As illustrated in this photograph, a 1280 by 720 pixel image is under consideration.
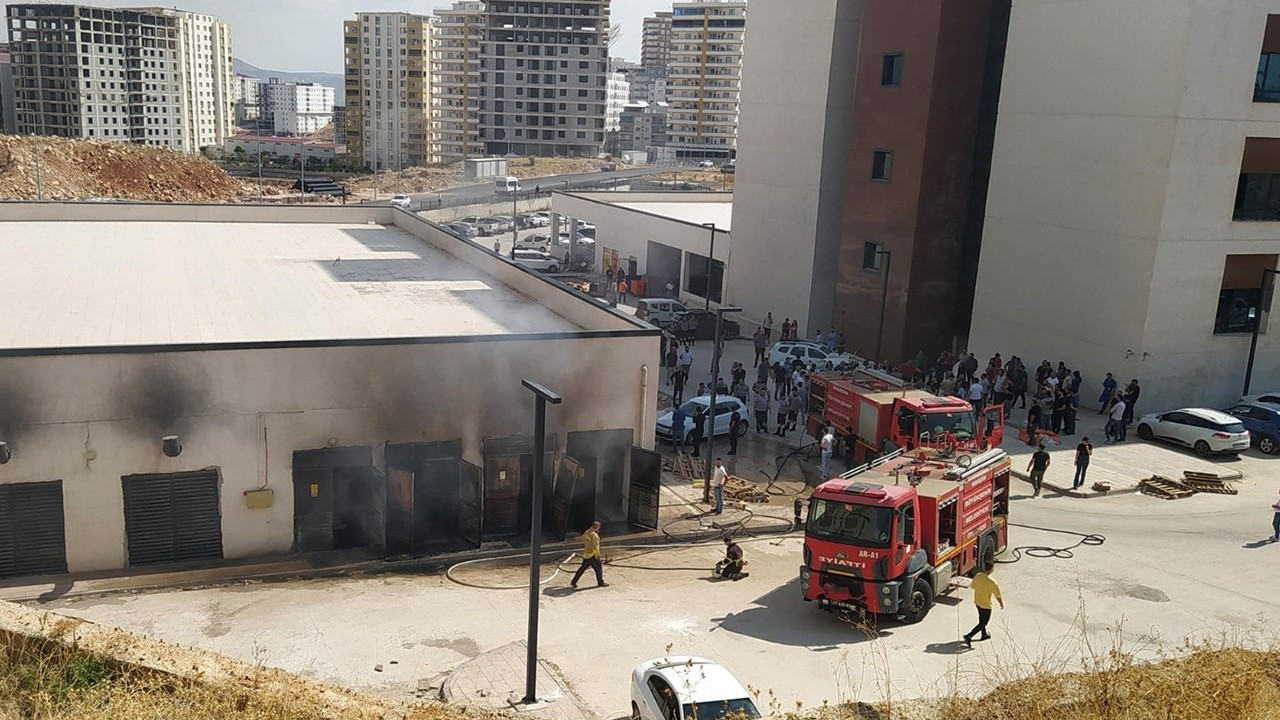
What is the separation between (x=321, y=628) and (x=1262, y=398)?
24618 millimetres

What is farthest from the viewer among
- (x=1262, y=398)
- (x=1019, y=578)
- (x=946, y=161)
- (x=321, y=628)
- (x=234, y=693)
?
(x=946, y=161)

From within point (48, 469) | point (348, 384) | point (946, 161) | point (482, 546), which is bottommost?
point (482, 546)

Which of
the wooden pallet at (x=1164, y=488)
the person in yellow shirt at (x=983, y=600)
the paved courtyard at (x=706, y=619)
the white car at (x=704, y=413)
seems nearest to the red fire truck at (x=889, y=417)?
the white car at (x=704, y=413)

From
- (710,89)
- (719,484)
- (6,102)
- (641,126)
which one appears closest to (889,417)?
(719,484)

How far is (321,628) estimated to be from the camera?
15250mm

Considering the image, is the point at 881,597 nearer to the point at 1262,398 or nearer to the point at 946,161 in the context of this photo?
the point at 1262,398

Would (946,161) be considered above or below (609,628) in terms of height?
above

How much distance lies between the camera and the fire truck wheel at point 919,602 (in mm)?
15922

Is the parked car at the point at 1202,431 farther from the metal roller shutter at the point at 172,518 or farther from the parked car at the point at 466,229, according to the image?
the parked car at the point at 466,229

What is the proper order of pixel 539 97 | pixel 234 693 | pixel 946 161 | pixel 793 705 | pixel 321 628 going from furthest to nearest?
pixel 539 97 → pixel 946 161 → pixel 321 628 → pixel 793 705 → pixel 234 693

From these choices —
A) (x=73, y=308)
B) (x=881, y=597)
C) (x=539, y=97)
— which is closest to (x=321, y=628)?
(x=881, y=597)

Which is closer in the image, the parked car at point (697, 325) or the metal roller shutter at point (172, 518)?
the metal roller shutter at point (172, 518)

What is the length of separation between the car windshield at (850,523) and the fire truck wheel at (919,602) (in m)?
1.11

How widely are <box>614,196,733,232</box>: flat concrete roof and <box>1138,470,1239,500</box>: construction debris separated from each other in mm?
26069
